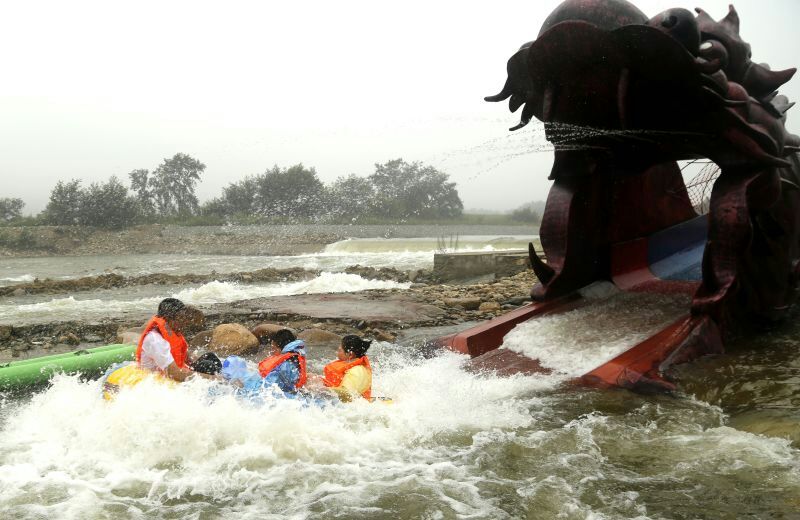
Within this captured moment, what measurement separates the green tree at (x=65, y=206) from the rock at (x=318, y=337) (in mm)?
41462

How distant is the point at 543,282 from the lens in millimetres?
7621

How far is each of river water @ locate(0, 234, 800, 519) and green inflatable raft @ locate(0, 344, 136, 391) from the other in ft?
1.56

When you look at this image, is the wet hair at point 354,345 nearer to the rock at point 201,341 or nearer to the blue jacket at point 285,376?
the blue jacket at point 285,376

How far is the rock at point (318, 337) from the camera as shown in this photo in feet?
29.0

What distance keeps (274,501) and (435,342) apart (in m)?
4.10

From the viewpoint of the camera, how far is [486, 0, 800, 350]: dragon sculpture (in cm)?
585

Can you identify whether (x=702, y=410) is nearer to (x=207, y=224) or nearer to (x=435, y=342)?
(x=435, y=342)

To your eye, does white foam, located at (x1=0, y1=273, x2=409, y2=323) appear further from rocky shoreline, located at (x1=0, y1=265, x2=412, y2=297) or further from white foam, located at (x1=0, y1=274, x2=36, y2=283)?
white foam, located at (x1=0, y1=274, x2=36, y2=283)

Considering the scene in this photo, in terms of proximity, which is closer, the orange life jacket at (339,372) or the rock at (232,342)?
the orange life jacket at (339,372)

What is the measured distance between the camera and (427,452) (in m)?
4.53

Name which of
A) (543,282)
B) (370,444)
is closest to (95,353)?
(370,444)

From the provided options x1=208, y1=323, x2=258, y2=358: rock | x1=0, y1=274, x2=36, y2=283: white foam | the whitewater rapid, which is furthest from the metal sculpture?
x1=0, y1=274, x2=36, y2=283: white foam

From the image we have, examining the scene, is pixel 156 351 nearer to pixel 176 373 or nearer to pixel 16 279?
pixel 176 373

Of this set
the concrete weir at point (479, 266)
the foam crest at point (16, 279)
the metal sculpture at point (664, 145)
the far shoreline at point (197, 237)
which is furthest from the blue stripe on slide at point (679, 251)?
Answer: the far shoreline at point (197, 237)
